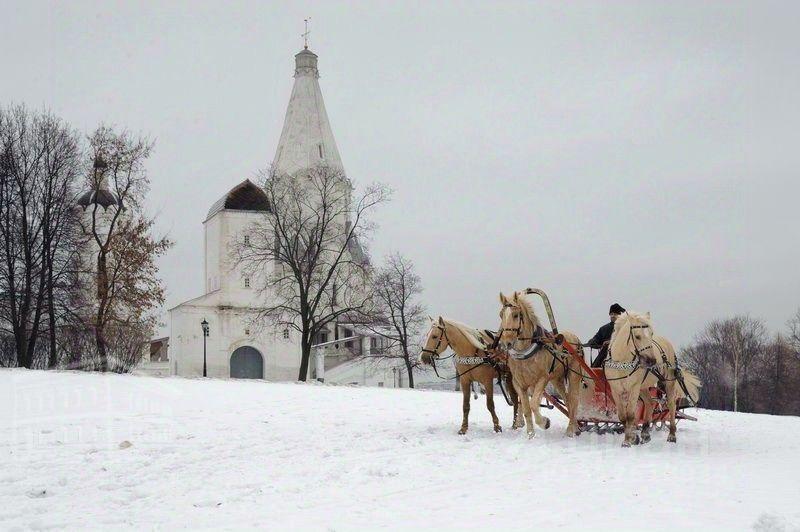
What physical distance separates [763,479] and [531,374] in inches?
154

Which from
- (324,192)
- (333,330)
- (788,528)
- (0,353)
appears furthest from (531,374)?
(333,330)

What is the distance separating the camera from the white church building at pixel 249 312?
52906mm

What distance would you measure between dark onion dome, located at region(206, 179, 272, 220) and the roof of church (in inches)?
91.9

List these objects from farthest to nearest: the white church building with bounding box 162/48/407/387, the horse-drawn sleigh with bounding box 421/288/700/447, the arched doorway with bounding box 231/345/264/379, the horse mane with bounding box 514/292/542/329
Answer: the arched doorway with bounding box 231/345/264/379 → the white church building with bounding box 162/48/407/387 → the horse mane with bounding box 514/292/542/329 → the horse-drawn sleigh with bounding box 421/288/700/447

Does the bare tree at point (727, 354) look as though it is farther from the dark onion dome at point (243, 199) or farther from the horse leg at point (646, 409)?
the horse leg at point (646, 409)

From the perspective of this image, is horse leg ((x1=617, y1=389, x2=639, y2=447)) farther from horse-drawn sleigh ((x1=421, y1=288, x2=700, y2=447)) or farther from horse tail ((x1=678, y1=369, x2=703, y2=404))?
horse tail ((x1=678, y1=369, x2=703, y2=404))

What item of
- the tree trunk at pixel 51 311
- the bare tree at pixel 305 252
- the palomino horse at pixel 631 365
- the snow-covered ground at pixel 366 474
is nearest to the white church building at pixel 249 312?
the bare tree at pixel 305 252

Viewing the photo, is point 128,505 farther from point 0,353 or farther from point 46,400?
point 0,353

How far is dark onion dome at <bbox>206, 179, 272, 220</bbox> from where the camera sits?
5569 cm

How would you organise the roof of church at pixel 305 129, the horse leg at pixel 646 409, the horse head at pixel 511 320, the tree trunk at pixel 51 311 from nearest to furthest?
the horse head at pixel 511 320 → the horse leg at pixel 646 409 → the tree trunk at pixel 51 311 → the roof of church at pixel 305 129

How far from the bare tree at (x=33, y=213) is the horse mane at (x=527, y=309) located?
24.3m

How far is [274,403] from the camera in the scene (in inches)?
769

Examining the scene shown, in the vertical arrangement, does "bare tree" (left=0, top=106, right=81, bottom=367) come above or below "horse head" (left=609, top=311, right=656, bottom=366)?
above

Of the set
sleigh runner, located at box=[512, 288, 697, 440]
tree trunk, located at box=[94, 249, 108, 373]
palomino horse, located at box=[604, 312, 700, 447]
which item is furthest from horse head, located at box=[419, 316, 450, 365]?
tree trunk, located at box=[94, 249, 108, 373]
